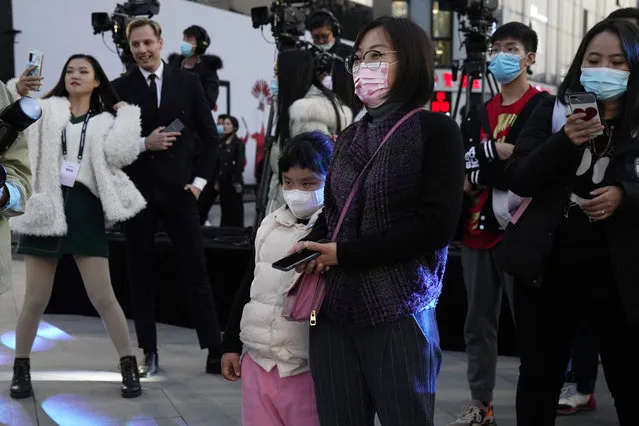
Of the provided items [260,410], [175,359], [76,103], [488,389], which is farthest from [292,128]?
[260,410]

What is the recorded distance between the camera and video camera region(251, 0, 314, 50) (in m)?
7.16

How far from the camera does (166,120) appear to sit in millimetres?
4891

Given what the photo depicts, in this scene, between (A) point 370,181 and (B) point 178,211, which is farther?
(B) point 178,211

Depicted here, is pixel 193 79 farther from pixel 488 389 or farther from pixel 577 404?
pixel 577 404

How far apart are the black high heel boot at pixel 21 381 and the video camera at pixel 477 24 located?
3737 millimetres

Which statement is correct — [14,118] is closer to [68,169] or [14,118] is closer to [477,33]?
[68,169]

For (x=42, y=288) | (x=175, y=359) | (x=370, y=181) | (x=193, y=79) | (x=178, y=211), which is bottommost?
(x=175, y=359)

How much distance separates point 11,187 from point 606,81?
1.94 meters

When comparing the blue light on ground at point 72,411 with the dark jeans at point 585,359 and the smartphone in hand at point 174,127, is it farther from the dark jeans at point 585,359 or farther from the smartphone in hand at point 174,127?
the dark jeans at point 585,359

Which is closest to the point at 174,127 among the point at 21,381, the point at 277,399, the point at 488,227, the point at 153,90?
the point at 153,90

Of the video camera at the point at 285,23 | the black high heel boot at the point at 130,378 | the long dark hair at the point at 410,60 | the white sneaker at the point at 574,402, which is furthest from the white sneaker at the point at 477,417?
the video camera at the point at 285,23

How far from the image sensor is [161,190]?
188 inches

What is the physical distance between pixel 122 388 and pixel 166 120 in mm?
1552

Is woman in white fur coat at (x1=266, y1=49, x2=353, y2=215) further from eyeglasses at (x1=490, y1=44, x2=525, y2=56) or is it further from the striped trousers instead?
the striped trousers
